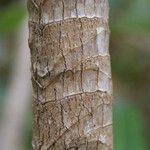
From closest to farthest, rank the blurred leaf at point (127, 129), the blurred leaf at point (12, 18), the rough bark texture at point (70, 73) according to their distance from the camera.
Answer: the rough bark texture at point (70, 73)
the blurred leaf at point (127, 129)
the blurred leaf at point (12, 18)

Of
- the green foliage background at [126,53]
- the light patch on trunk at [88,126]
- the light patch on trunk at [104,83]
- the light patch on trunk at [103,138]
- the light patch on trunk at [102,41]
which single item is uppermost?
the green foliage background at [126,53]

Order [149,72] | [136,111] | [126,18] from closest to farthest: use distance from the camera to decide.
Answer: [136,111]
[126,18]
[149,72]

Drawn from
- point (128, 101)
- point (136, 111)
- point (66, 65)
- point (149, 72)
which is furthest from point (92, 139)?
point (149, 72)

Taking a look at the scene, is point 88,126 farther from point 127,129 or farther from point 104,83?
point 127,129

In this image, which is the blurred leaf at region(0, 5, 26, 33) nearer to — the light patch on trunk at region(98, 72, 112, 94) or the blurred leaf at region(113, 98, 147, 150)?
the blurred leaf at region(113, 98, 147, 150)

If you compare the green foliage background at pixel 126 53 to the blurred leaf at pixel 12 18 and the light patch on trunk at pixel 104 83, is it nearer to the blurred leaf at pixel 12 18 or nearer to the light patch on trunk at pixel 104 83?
the blurred leaf at pixel 12 18

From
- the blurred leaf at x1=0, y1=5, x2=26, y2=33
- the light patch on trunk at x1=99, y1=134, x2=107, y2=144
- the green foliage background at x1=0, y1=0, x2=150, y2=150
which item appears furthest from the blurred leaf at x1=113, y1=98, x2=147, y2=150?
the light patch on trunk at x1=99, y1=134, x2=107, y2=144

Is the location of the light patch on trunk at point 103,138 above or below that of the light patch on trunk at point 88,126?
below

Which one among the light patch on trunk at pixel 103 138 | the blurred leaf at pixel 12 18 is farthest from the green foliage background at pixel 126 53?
the light patch on trunk at pixel 103 138

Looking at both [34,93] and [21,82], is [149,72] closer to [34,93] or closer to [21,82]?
[21,82]
